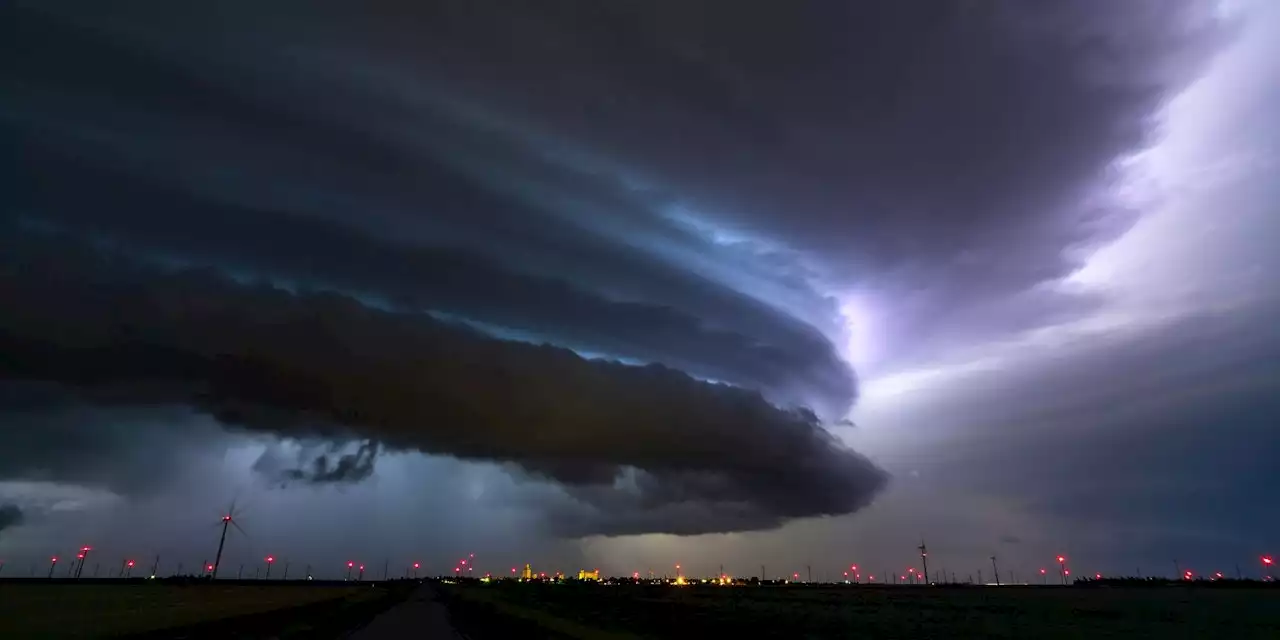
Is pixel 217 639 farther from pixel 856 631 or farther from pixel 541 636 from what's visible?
pixel 856 631

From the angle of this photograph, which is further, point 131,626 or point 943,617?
point 943,617

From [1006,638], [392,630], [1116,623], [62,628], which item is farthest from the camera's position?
[1116,623]

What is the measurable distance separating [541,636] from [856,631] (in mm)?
52541

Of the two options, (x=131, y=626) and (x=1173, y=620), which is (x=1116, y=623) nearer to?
(x=1173, y=620)

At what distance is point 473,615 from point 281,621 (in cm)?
2456

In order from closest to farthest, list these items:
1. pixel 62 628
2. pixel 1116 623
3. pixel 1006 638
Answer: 1. pixel 62 628
2. pixel 1006 638
3. pixel 1116 623

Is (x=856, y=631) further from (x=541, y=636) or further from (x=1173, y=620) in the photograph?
(x=1173, y=620)

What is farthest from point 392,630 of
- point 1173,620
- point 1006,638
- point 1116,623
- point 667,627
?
point 1173,620

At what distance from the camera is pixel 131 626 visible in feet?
289

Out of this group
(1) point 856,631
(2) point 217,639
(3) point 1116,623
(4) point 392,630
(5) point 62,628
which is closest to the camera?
(2) point 217,639

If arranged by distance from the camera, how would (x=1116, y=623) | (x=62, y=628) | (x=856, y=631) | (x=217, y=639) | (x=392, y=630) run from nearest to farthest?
(x=217, y=639) → (x=392, y=630) → (x=62, y=628) → (x=856, y=631) → (x=1116, y=623)

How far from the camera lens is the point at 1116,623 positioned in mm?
134500

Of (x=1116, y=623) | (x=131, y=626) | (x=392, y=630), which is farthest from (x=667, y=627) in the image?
(x=1116, y=623)

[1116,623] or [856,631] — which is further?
[1116,623]
